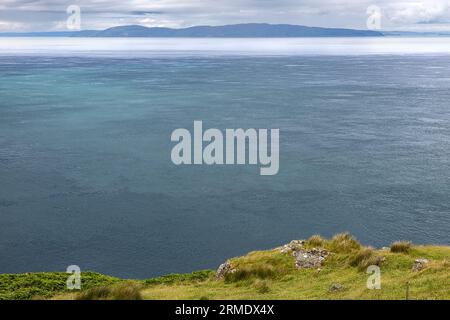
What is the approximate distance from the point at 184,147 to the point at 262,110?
34.4 meters

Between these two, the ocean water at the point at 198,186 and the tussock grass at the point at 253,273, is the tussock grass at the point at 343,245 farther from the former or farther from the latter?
the ocean water at the point at 198,186

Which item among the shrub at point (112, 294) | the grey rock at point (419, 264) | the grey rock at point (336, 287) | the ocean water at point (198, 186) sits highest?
the shrub at point (112, 294)

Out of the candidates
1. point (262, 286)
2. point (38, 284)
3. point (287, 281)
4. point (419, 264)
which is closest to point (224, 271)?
point (287, 281)

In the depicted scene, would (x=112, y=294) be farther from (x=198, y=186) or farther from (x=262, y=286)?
(x=198, y=186)

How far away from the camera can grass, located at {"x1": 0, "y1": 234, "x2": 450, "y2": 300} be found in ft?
74.8

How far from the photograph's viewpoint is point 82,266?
2042 inches

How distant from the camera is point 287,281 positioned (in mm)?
28422
